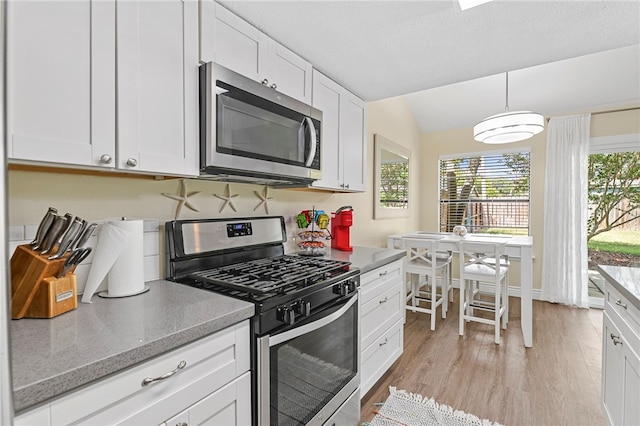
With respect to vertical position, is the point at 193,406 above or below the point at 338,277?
below

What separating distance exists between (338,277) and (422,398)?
1185 mm

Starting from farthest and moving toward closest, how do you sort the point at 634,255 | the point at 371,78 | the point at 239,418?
the point at 634,255, the point at 371,78, the point at 239,418

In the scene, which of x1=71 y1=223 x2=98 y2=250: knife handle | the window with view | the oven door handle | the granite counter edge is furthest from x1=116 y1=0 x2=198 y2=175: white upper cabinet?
the window with view

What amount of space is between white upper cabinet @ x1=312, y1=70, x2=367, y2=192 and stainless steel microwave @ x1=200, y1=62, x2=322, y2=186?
236 mm

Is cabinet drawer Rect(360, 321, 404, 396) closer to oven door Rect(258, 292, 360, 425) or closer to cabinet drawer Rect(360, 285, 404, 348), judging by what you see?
cabinet drawer Rect(360, 285, 404, 348)

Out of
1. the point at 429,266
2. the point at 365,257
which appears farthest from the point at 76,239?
the point at 429,266

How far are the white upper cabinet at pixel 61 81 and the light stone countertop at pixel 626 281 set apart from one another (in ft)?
6.76

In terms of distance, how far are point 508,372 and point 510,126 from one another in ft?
6.64

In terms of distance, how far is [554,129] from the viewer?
3.91 meters

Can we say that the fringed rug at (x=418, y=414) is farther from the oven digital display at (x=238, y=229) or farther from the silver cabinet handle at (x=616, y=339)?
the oven digital display at (x=238, y=229)

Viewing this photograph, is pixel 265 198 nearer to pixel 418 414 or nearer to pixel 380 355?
pixel 380 355

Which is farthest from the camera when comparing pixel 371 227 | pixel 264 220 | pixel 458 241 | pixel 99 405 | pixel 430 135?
pixel 430 135

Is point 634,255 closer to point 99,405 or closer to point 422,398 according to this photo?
point 422,398

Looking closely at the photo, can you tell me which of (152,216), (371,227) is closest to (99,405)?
(152,216)
